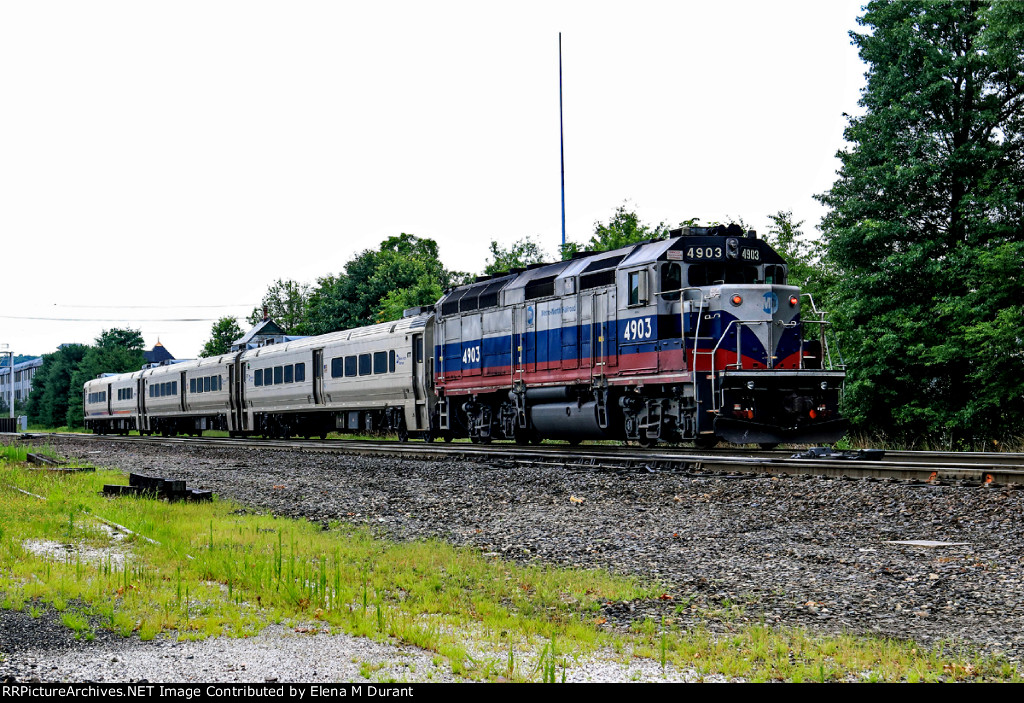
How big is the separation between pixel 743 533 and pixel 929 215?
62.3 feet

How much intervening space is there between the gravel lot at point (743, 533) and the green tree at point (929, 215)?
12.2 metres

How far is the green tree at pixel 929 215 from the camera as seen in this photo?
74.5ft

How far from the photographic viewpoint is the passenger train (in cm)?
1652

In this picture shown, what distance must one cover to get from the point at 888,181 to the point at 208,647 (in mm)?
23453

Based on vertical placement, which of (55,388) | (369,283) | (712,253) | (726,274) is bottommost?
(55,388)

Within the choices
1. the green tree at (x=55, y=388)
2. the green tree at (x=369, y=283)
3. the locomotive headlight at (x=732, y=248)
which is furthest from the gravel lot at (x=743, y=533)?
the green tree at (x=55, y=388)

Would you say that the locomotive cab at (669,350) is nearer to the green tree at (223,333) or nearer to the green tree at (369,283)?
the green tree at (369,283)

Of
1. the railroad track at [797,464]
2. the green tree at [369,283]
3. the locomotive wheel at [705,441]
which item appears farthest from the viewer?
the green tree at [369,283]

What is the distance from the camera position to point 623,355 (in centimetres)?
1842

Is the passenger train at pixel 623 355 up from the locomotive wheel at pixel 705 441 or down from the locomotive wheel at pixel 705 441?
up

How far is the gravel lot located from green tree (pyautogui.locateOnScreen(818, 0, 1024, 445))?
39.9 feet

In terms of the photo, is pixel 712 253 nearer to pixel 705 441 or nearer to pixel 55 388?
pixel 705 441

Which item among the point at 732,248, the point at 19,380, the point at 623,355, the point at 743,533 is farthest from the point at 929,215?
the point at 19,380

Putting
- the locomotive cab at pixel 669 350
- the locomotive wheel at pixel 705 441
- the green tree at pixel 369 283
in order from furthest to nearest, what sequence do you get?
the green tree at pixel 369 283 → the locomotive wheel at pixel 705 441 → the locomotive cab at pixel 669 350
